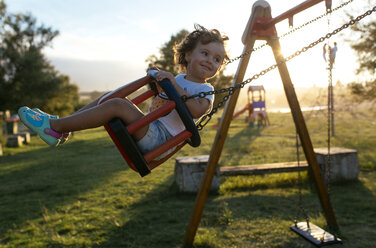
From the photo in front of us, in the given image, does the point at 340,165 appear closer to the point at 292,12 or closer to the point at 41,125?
the point at 292,12

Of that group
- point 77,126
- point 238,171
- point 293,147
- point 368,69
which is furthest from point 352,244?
point 368,69

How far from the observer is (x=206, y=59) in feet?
8.43

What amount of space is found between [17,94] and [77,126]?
2363cm

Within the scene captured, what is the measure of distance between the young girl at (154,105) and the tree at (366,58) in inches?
376

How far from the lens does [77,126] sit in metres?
2.07

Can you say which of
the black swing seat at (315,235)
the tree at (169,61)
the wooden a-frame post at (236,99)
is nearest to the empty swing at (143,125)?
the wooden a-frame post at (236,99)

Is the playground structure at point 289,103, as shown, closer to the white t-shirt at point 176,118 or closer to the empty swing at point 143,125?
the white t-shirt at point 176,118

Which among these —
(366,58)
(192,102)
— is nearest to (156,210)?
(192,102)

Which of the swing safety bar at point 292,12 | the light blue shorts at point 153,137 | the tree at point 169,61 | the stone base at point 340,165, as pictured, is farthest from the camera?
the tree at point 169,61

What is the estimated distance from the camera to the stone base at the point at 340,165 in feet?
20.2

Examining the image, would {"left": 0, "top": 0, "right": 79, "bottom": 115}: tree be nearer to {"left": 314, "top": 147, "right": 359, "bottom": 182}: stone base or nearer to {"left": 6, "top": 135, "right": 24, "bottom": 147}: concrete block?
{"left": 6, "top": 135, "right": 24, "bottom": 147}: concrete block

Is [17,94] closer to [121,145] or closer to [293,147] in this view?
[293,147]

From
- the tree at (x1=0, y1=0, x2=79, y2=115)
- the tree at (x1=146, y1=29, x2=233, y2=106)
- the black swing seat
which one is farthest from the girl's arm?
the tree at (x1=0, y1=0, x2=79, y2=115)

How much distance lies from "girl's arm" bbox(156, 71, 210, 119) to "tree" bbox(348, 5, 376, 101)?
9953mm
